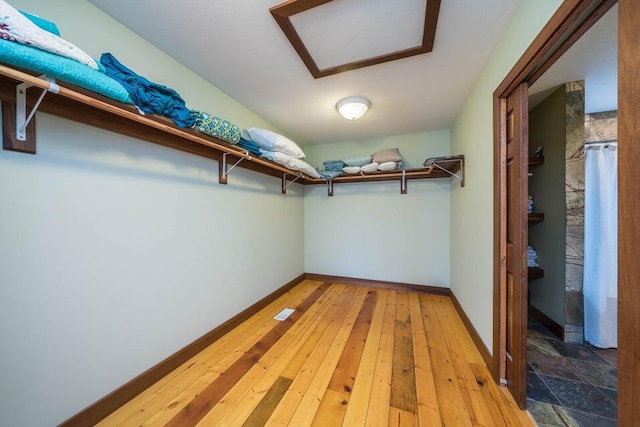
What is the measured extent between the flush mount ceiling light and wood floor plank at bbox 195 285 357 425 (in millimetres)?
2014

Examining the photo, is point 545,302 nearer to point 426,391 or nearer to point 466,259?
point 466,259

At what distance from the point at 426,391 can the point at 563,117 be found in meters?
2.41

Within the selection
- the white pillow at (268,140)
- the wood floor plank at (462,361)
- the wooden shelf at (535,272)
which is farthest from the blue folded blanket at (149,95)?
the wooden shelf at (535,272)

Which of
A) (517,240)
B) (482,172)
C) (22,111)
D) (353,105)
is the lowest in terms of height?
(517,240)

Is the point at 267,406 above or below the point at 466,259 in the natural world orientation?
below

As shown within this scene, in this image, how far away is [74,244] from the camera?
988 millimetres

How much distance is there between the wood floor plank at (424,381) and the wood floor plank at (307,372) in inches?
21.8

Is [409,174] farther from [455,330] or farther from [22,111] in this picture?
[22,111]

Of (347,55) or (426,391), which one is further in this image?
(347,55)

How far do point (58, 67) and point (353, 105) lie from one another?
179 centimetres

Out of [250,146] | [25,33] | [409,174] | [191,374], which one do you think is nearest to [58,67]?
[25,33]

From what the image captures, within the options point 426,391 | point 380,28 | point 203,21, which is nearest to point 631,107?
point 380,28

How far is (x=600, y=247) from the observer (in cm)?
175

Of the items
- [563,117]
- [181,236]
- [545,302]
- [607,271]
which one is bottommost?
[545,302]
